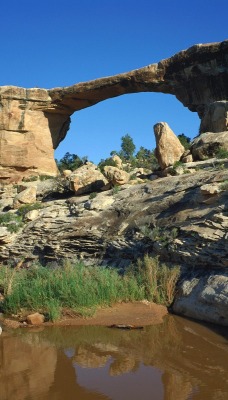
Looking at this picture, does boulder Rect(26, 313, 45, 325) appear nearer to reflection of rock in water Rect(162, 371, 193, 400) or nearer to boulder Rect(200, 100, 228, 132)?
reflection of rock in water Rect(162, 371, 193, 400)

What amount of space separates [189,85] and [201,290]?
11894 mm

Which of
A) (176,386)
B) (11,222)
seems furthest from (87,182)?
(176,386)

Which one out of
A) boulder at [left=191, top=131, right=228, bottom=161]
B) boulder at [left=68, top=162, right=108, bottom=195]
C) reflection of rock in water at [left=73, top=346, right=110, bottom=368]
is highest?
boulder at [left=191, top=131, right=228, bottom=161]

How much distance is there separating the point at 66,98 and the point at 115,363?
1636 centimetres

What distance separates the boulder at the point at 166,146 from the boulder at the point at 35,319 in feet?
24.7

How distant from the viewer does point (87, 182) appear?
14258 mm

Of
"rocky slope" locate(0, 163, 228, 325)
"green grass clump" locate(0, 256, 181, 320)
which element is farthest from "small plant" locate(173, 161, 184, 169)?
"green grass clump" locate(0, 256, 181, 320)

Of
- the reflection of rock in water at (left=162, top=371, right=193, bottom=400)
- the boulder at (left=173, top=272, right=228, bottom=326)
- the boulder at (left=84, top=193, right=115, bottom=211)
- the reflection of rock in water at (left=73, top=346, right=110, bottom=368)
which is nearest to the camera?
the reflection of rock in water at (left=162, top=371, right=193, bottom=400)

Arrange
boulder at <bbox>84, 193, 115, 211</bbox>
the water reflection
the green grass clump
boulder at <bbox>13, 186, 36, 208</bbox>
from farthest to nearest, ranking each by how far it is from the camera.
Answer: boulder at <bbox>13, 186, 36, 208</bbox>, boulder at <bbox>84, 193, 115, 211</bbox>, the green grass clump, the water reflection

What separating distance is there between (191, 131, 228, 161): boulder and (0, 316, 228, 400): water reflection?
6.89 m

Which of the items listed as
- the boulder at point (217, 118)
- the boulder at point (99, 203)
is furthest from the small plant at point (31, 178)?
the boulder at point (217, 118)

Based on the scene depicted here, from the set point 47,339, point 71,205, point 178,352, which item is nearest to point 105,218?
point 71,205

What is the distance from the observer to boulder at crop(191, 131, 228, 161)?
12.3 meters

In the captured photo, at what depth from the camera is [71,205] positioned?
13.0 meters
